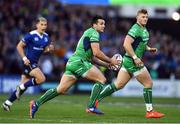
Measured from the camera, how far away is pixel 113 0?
3347 centimetres

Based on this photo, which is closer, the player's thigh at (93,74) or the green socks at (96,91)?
Result: the player's thigh at (93,74)

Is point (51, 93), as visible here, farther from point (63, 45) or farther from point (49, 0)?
A: point (49, 0)

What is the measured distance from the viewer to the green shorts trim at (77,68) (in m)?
18.2

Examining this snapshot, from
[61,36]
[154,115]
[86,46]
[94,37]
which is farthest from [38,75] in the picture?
[61,36]

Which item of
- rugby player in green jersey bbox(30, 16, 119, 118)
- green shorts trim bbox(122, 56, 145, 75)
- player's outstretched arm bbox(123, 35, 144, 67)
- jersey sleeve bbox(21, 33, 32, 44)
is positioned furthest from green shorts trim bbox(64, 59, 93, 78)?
jersey sleeve bbox(21, 33, 32, 44)

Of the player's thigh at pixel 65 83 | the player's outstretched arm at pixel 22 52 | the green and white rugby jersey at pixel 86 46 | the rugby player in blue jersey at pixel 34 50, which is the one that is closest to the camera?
the player's thigh at pixel 65 83

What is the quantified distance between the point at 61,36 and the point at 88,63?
58.2 ft

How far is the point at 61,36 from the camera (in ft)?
118

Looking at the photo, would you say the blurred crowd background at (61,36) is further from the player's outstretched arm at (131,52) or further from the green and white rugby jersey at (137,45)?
the player's outstretched arm at (131,52)

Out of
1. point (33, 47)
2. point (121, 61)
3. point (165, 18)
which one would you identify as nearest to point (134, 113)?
point (121, 61)

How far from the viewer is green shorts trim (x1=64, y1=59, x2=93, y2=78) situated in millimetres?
18156

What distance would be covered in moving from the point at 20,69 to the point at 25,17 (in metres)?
3.43

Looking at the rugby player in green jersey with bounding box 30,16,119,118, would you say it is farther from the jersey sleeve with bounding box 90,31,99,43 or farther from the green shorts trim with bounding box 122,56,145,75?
the green shorts trim with bounding box 122,56,145,75

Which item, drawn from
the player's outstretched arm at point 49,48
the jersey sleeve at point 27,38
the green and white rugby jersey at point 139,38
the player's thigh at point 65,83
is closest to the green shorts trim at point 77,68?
the player's thigh at point 65,83
